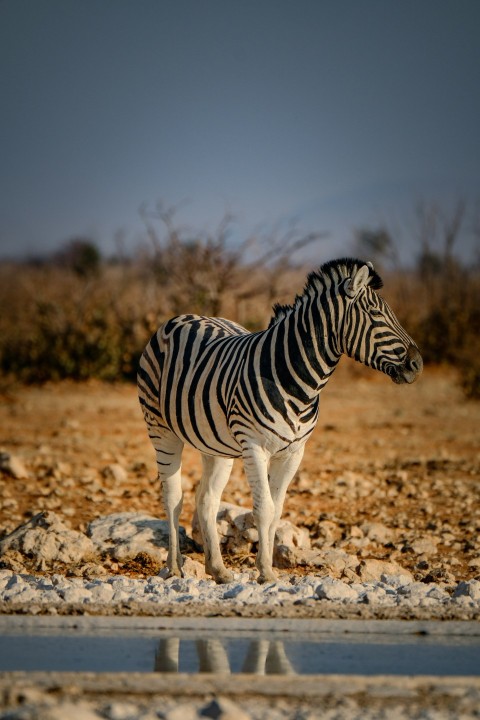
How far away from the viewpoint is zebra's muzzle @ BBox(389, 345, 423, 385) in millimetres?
6258

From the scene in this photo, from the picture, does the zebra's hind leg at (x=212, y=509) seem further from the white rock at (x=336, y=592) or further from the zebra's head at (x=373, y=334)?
the zebra's head at (x=373, y=334)

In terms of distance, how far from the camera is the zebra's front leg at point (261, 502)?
6.27m

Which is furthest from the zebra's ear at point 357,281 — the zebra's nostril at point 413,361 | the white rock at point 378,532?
the white rock at point 378,532

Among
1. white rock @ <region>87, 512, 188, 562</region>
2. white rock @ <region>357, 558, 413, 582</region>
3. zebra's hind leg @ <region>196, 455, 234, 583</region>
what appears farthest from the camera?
white rock @ <region>87, 512, 188, 562</region>

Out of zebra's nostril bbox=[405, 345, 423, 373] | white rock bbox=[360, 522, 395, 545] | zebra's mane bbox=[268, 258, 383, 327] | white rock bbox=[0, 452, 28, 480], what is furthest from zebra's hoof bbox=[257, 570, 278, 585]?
white rock bbox=[0, 452, 28, 480]

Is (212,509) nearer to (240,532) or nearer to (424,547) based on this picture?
(240,532)

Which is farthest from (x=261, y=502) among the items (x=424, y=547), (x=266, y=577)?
(x=424, y=547)

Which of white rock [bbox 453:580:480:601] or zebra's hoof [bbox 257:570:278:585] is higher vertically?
white rock [bbox 453:580:480:601]

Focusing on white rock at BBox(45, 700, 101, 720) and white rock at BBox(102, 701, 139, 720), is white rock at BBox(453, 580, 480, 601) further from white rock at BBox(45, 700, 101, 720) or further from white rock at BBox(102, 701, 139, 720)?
white rock at BBox(45, 700, 101, 720)

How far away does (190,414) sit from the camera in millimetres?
6863

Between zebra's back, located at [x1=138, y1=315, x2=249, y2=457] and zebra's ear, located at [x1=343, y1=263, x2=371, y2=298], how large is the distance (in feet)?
2.71

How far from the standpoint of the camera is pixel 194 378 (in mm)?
6953

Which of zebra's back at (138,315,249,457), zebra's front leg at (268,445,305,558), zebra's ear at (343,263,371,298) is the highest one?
zebra's ear at (343,263,371,298)

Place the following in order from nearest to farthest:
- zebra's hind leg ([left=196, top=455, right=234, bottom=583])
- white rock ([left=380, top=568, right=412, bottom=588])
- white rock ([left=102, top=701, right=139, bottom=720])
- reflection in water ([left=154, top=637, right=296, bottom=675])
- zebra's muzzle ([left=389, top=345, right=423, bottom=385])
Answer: white rock ([left=102, top=701, right=139, bottom=720])
reflection in water ([left=154, top=637, right=296, bottom=675])
zebra's muzzle ([left=389, top=345, right=423, bottom=385])
white rock ([left=380, top=568, right=412, bottom=588])
zebra's hind leg ([left=196, top=455, right=234, bottom=583])
